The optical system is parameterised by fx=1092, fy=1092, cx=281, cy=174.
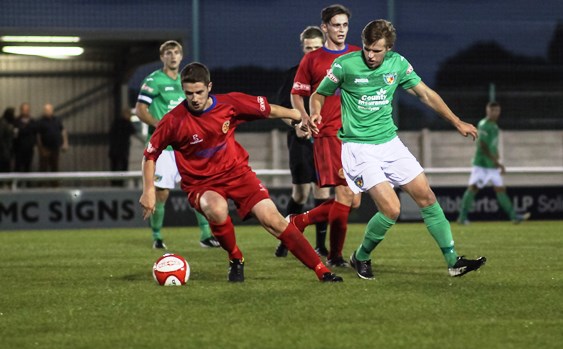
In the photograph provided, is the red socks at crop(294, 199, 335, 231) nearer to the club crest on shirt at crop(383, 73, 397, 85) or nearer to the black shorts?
the black shorts

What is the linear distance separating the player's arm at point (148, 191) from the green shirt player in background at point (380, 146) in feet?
3.69

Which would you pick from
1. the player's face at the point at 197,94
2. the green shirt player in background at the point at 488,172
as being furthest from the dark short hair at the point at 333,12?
the green shirt player in background at the point at 488,172

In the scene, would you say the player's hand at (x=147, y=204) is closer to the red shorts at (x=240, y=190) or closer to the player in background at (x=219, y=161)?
the player in background at (x=219, y=161)

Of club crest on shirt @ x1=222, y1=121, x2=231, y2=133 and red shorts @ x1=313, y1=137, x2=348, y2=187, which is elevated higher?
club crest on shirt @ x1=222, y1=121, x2=231, y2=133

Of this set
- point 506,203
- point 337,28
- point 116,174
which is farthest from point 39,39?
point 337,28

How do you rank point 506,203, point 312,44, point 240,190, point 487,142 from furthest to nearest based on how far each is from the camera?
point 487,142
point 506,203
point 312,44
point 240,190

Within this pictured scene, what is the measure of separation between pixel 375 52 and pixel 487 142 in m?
8.73

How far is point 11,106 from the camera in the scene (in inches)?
734

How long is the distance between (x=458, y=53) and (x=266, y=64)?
3.18m

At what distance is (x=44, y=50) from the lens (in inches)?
732

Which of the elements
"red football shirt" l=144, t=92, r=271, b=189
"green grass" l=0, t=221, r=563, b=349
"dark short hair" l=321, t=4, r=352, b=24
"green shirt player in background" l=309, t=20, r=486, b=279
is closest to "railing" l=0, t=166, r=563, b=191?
"green grass" l=0, t=221, r=563, b=349

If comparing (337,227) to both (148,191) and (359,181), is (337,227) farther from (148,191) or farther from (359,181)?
(148,191)

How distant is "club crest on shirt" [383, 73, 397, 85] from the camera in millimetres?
7473

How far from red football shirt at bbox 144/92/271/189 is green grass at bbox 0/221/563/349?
0.79m
